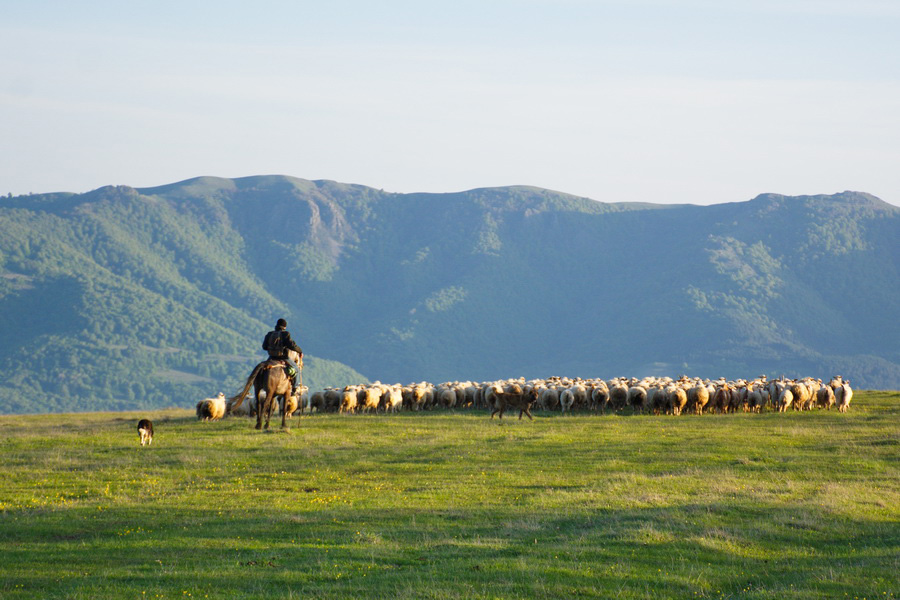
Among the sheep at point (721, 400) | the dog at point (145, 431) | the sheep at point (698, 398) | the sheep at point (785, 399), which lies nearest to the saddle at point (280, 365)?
the dog at point (145, 431)

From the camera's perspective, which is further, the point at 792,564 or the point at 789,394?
the point at 789,394

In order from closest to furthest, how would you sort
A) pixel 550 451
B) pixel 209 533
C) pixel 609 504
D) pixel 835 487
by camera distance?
pixel 209 533 < pixel 609 504 < pixel 835 487 < pixel 550 451

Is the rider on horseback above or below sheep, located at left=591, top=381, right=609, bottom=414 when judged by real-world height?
above

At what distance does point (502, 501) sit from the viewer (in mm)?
18453

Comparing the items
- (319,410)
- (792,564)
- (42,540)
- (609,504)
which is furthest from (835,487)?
(319,410)

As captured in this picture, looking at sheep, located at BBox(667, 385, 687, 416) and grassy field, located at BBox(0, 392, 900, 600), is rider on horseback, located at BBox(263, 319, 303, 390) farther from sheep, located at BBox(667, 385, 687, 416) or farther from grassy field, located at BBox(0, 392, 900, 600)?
sheep, located at BBox(667, 385, 687, 416)

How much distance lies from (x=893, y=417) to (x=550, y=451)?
675 inches

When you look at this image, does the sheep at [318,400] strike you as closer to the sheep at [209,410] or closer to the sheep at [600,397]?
the sheep at [209,410]

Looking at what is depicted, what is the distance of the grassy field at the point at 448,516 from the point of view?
12.9m

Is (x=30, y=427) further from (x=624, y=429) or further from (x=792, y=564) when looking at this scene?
(x=792, y=564)

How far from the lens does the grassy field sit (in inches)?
508

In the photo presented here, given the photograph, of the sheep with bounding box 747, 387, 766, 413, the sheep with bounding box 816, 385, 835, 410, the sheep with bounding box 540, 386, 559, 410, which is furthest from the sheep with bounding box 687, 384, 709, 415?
the sheep with bounding box 816, 385, 835, 410

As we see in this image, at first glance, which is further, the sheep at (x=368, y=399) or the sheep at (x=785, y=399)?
the sheep at (x=368, y=399)

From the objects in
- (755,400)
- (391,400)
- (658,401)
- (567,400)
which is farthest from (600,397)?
(391,400)
